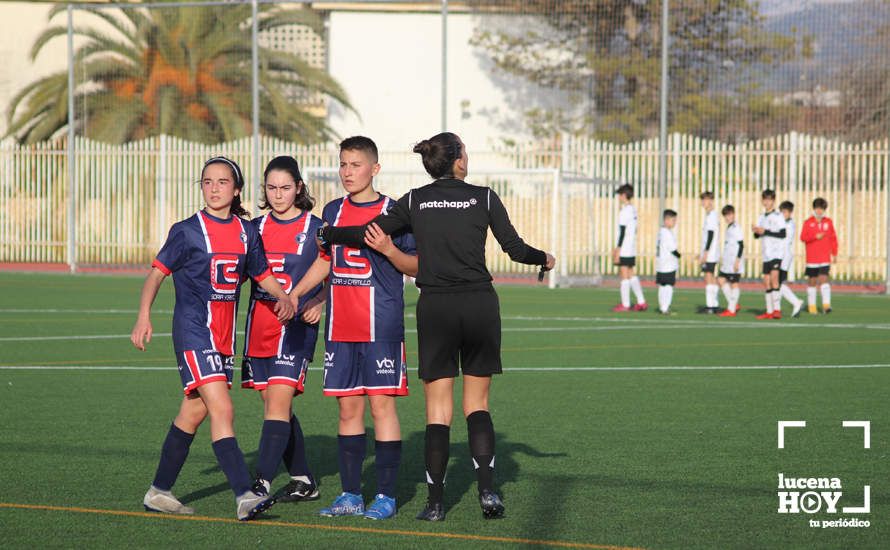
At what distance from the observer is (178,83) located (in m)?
37.7

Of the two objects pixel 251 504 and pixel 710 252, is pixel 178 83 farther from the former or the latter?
pixel 251 504

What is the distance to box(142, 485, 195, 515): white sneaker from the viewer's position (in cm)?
712

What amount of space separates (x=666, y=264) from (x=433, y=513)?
1577cm

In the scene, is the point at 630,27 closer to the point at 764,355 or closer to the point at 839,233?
the point at 839,233

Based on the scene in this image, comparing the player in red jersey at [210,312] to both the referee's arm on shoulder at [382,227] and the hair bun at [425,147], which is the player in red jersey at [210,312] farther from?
the hair bun at [425,147]

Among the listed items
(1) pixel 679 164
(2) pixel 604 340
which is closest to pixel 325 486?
(2) pixel 604 340

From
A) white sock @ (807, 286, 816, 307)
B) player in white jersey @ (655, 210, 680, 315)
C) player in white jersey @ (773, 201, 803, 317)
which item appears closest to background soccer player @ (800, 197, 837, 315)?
white sock @ (807, 286, 816, 307)

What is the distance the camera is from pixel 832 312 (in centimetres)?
2273

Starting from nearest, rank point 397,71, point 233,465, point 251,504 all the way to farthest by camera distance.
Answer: point 251,504, point 233,465, point 397,71

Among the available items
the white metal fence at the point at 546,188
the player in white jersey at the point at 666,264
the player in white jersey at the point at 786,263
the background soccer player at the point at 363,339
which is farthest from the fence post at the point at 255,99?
the background soccer player at the point at 363,339

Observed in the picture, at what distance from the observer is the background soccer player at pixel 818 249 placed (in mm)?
22406

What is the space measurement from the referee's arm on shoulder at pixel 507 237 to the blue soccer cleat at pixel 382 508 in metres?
1.46

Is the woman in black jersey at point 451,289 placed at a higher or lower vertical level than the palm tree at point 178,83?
lower

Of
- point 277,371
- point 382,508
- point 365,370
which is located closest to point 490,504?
point 382,508
